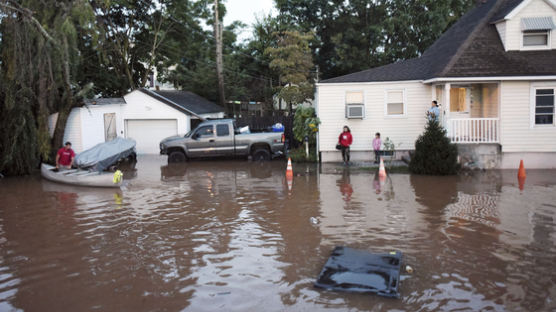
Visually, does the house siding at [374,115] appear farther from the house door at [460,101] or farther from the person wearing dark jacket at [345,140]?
the house door at [460,101]

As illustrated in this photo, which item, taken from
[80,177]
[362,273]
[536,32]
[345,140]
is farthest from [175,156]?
[362,273]

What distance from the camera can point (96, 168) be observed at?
17781 mm

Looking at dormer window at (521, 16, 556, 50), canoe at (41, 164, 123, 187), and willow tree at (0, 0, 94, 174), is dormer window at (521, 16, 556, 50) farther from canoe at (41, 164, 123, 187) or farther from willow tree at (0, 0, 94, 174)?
willow tree at (0, 0, 94, 174)

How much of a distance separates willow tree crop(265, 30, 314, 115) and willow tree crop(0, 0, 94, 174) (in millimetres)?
13693

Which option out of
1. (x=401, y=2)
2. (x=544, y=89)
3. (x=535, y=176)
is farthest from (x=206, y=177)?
(x=401, y=2)

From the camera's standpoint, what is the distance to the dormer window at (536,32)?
17.8m

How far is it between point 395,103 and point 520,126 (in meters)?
4.59

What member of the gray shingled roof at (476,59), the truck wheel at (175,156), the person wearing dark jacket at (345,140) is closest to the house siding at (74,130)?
the truck wheel at (175,156)

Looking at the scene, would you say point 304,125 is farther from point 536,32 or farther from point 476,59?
point 536,32

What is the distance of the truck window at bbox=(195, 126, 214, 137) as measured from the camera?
70.4 feet

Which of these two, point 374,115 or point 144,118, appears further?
point 144,118

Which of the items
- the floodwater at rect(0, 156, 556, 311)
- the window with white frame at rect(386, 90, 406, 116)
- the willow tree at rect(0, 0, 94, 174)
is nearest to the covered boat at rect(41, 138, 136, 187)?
the floodwater at rect(0, 156, 556, 311)

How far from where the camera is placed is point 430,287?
6.55 meters

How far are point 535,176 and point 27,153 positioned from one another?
17.8 m
